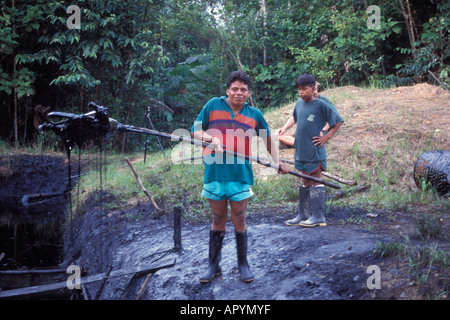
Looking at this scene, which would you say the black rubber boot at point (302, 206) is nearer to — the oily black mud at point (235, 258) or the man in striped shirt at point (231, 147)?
the oily black mud at point (235, 258)

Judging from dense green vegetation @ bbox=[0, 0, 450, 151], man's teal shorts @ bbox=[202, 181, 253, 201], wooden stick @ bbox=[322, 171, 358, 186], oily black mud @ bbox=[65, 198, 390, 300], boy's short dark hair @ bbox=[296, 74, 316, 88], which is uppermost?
dense green vegetation @ bbox=[0, 0, 450, 151]

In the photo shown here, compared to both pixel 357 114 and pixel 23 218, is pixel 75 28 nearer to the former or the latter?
pixel 23 218

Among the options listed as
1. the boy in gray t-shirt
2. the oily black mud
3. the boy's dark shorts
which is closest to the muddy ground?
the oily black mud

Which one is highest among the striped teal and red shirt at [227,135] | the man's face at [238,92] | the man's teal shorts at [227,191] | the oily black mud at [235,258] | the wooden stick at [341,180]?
the man's face at [238,92]

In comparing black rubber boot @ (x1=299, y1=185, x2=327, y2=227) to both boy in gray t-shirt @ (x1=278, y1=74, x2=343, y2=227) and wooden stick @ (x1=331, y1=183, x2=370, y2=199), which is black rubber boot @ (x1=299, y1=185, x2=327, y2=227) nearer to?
boy in gray t-shirt @ (x1=278, y1=74, x2=343, y2=227)

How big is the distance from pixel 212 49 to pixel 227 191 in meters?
12.8

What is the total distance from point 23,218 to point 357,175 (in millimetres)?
7097

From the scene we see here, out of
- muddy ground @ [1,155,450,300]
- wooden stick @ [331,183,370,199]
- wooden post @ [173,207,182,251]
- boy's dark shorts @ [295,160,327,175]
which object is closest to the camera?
muddy ground @ [1,155,450,300]

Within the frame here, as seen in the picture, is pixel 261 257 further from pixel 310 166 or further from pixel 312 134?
pixel 312 134

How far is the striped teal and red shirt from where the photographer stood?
151 inches

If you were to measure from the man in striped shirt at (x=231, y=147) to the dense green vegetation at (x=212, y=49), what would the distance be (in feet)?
28.3

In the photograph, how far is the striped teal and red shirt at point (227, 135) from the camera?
151 inches

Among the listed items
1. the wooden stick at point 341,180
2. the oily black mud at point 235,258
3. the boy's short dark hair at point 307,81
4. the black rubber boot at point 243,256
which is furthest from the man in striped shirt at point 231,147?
the wooden stick at point 341,180

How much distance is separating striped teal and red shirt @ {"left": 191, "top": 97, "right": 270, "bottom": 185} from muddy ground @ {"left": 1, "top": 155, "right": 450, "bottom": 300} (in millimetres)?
950
